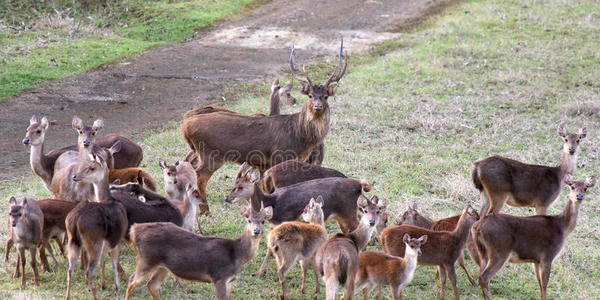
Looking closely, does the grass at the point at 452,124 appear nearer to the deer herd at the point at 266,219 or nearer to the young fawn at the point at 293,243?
the young fawn at the point at 293,243

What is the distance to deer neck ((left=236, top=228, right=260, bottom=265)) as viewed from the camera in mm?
7047

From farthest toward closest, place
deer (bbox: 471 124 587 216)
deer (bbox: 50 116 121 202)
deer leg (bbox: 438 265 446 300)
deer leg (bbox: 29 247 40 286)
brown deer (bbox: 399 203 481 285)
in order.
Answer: deer (bbox: 471 124 587 216) < deer (bbox: 50 116 121 202) < brown deer (bbox: 399 203 481 285) < deer leg (bbox: 438 265 446 300) < deer leg (bbox: 29 247 40 286)

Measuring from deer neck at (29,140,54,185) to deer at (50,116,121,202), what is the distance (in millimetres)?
192

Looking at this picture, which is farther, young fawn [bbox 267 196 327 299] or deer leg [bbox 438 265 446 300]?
deer leg [bbox 438 265 446 300]

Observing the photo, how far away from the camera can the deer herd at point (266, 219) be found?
703cm

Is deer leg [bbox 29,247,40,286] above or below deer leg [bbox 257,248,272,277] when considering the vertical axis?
above

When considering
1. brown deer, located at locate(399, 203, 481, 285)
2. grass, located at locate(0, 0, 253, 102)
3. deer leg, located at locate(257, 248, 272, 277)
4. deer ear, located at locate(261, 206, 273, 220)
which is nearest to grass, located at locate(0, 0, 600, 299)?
deer leg, located at locate(257, 248, 272, 277)

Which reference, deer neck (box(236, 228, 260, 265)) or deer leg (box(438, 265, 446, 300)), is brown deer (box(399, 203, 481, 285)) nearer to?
deer leg (box(438, 265, 446, 300))

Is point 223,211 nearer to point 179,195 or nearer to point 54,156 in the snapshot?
point 179,195

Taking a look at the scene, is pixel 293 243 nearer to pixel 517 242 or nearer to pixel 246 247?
pixel 246 247

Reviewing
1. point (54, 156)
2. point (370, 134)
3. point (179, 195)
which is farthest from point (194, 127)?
point (370, 134)

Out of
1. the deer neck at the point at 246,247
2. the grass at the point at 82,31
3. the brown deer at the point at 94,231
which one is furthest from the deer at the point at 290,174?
the grass at the point at 82,31

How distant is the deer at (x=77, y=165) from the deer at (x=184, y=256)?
1.48 metres

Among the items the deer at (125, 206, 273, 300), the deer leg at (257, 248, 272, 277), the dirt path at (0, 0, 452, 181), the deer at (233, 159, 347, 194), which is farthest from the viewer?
the dirt path at (0, 0, 452, 181)
